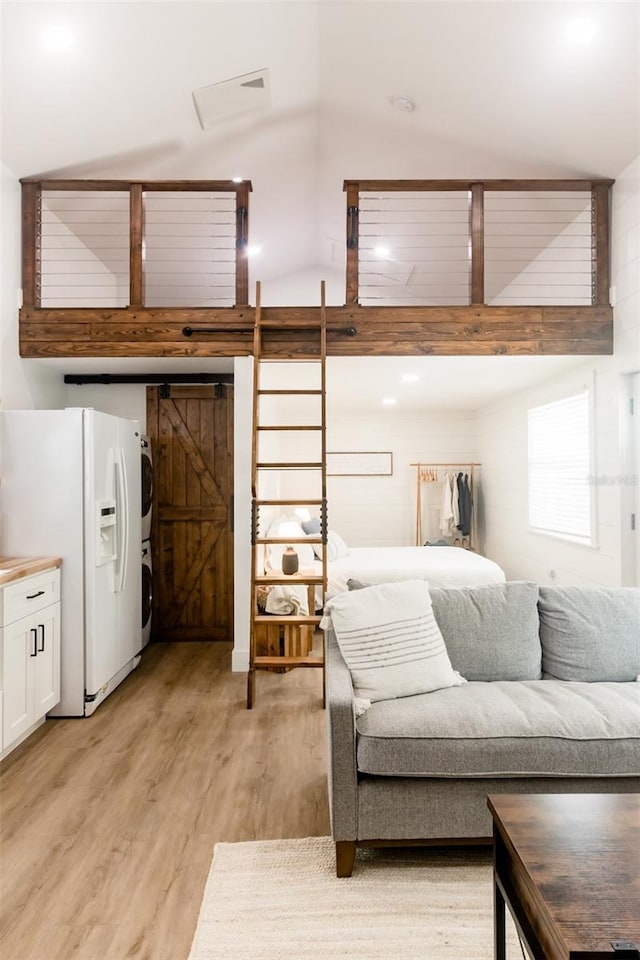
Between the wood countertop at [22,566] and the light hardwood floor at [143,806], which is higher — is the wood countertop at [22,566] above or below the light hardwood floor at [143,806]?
above

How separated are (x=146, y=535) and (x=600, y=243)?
4080 mm

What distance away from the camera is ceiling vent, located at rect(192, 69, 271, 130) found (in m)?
3.51

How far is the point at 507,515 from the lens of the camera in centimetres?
646

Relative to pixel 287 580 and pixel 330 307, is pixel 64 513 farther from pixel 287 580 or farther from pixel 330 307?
pixel 330 307

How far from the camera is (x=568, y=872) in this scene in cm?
119

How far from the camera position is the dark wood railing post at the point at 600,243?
154 inches

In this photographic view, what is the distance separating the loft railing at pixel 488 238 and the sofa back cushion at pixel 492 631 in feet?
7.61

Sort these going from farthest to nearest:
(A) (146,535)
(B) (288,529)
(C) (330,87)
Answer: (B) (288,529)
(A) (146,535)
(C) (330,87)

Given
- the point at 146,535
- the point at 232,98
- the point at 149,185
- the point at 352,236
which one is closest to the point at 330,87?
the point at 232,98

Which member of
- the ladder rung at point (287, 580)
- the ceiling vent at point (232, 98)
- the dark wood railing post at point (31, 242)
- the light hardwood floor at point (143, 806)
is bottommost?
the light hardwood floor at point (143, 806)

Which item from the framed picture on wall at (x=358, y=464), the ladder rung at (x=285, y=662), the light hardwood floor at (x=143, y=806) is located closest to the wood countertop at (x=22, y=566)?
the light hardwood floor at (x=143, y=806)

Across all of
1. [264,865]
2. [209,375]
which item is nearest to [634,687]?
[264,865]

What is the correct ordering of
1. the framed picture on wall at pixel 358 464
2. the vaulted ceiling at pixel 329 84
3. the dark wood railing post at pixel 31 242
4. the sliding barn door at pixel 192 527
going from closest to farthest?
the vaulted ceiling at pixel 329 84 → the dark wood railing post at pixel 31 242 → the sliding barn door at pixel 192 527 → the framed picture on wall at pixel 358 464

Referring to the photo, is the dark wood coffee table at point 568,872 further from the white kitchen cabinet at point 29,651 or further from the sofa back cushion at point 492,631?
the white kitchen cabinet at point 29,651
